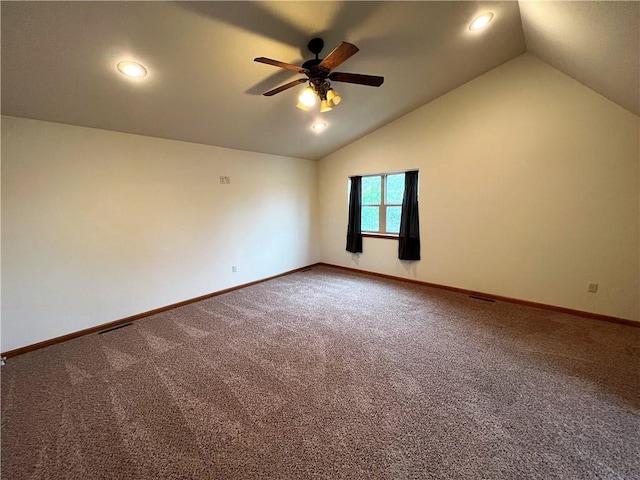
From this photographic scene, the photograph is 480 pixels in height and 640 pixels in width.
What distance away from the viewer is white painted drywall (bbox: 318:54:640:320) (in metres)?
2.68

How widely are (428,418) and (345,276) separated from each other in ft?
10.6

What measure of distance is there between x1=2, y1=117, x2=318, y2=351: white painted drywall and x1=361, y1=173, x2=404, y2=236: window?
1.94m

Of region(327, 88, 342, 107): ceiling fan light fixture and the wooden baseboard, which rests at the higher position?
Result: region(327, 88, 342, 107): ceiling fan light fixture

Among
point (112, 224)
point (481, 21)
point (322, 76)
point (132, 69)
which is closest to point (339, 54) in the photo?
point (322, 76)

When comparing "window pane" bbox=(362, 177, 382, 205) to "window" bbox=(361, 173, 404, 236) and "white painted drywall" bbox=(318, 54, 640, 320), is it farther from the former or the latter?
"white painted drywall" bbox=(318, 54, 640, 320)

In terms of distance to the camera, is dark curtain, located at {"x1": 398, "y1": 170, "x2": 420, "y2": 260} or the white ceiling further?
dark curtain, located at {"x1": 398, "y1": 170, "x2": 420, "y2": 260}

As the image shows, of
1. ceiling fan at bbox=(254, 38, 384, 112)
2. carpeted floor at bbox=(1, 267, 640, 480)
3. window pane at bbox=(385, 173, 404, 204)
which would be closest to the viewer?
carpeted floor at bbox=(1, 267, 640, 480)

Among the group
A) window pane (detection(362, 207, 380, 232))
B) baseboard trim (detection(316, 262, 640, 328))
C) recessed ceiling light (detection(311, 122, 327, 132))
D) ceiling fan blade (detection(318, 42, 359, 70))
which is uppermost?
recessed ceiling light (detection(311, 122, 327, 132))

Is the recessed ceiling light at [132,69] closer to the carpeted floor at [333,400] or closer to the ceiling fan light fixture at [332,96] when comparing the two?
the ceiling fan light fixture at [332,96]

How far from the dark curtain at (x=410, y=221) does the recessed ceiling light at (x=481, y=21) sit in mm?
1952

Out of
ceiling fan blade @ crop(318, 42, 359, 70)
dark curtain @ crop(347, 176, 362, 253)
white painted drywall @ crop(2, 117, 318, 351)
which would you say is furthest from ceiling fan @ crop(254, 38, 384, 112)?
dark curtain @ crop(347, 176, 362, 253)

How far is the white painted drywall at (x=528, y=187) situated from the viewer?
2.68 meters

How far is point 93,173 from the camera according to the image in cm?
277

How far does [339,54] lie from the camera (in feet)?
5.83
